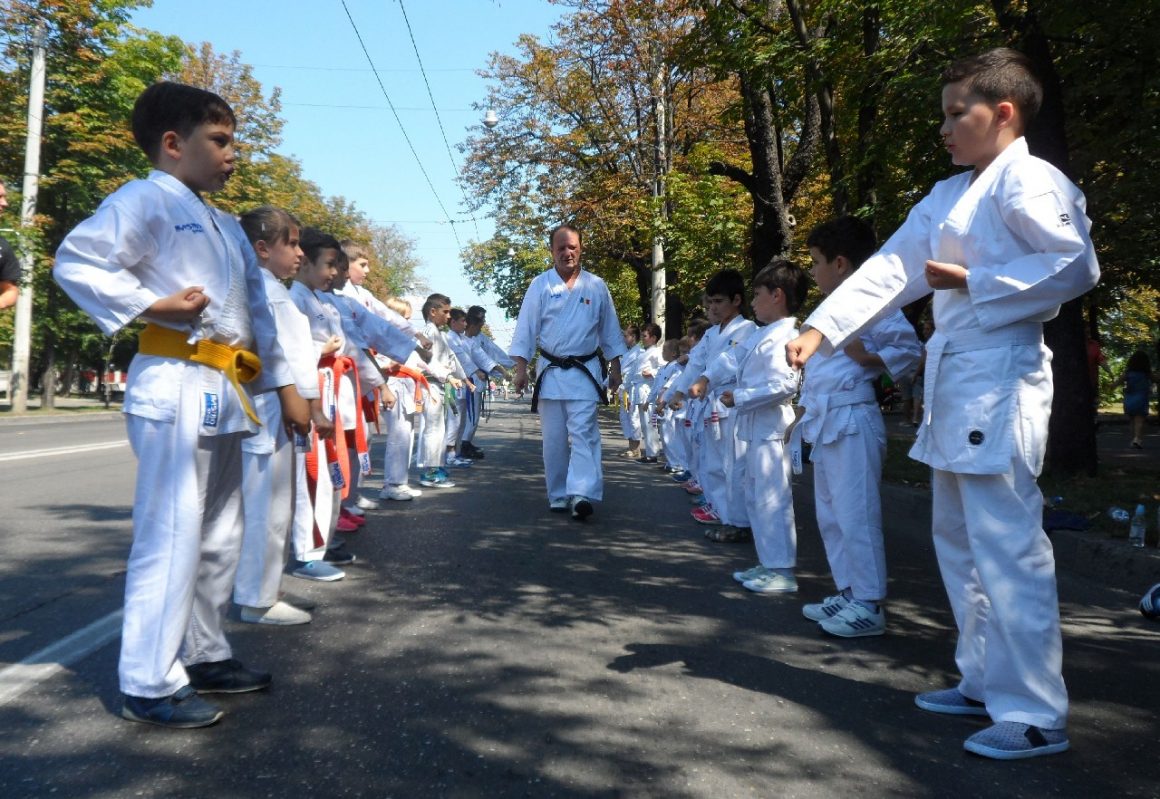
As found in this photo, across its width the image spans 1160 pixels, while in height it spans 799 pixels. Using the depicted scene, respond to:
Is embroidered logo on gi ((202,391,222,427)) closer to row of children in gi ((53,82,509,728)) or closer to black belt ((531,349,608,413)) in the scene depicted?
row of children in gi ((53,82,509,728))

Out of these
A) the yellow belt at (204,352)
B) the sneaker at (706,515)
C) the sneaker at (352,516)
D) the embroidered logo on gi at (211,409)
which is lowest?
the sneaker at (706,515)

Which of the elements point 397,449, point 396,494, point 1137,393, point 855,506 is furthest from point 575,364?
point 1137,393

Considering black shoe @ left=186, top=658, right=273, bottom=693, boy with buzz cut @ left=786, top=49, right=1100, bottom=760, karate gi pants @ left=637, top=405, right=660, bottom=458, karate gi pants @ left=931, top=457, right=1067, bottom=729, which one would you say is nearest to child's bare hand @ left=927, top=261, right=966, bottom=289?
boy with buzz cut @ left=786, top=49, right=1100, bottom=760

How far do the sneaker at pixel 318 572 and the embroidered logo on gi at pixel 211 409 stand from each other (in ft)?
8.21

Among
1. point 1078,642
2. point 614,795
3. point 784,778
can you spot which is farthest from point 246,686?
point 1078,642

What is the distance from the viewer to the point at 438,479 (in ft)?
35.1

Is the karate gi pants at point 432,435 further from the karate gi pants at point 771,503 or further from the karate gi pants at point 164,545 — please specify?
the karate gi pants at point 164,545

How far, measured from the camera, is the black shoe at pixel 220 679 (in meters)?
3.57

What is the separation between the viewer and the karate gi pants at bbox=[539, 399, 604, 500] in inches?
329

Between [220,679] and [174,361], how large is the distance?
1.17m

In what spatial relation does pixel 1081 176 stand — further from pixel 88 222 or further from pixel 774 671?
pixel 88 222

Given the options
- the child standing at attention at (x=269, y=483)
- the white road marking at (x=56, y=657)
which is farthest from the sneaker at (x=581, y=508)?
the white road marking at (x=56, y=657)

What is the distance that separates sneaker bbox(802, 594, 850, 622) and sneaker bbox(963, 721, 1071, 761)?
1546 millimetres

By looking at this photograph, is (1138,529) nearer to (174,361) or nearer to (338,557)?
(338,557)
